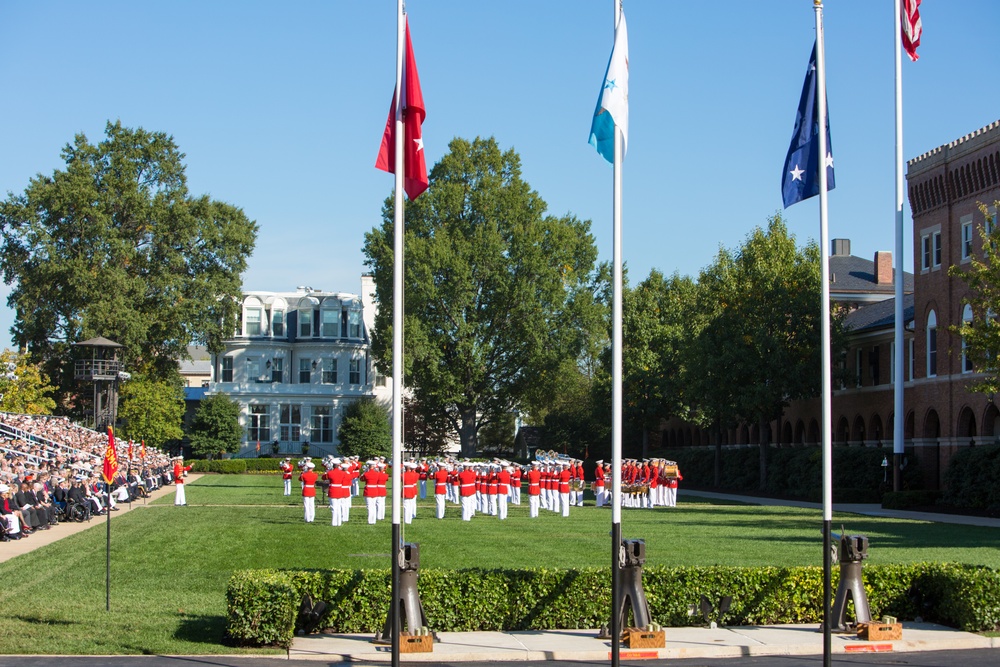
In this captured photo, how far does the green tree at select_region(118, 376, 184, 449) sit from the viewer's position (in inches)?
2515

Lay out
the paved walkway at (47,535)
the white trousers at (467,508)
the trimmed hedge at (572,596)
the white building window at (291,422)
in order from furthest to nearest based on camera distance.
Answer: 1. the white building window at (291,422)
2. the white trousers at (467,508)
3. the paved walkway at (47,535)
4. the trimmed hedge at (572,596)

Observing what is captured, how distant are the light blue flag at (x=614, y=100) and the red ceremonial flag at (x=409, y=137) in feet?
6.68

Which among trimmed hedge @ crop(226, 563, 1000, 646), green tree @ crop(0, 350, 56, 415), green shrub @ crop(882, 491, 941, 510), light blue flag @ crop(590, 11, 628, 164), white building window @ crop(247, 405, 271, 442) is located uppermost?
light blue flag @ crop(590, 11, 628, 164)

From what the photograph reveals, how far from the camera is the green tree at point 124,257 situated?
61.1 metres

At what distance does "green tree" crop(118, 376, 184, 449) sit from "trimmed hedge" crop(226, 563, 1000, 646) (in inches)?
2039

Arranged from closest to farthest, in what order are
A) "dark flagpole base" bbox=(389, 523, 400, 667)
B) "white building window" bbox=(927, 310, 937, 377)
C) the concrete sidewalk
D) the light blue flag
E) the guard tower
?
"dark flagpole base" bbox=(389, 523, 400, 667) → the light blue flag → the concrete sidewalk → "white building window" bbox=(927, 310, 937, 377) → the guard tower

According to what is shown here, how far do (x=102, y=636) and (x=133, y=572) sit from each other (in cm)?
627

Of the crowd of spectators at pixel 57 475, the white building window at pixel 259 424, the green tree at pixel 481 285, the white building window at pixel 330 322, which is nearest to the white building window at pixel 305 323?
the white building window at pixel 330 322

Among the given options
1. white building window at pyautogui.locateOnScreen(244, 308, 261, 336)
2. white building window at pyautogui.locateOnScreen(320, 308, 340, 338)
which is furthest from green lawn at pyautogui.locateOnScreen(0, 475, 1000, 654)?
white building window at pyautogui.locateOnScreen(320, 308, 340, 338)

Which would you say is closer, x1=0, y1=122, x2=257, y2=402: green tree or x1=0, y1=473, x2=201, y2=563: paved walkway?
x1=0, y1=473, x2=201, y2=563: paved walkway

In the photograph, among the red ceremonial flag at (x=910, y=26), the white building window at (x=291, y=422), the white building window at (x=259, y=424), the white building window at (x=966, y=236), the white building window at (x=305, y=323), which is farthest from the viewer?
the white building window at (x=305, y=323)

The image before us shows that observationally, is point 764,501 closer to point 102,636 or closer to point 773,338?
point 773,338

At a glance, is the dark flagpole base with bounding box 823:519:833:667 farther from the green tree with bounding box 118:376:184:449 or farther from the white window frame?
the green tree with bounding box 118:376:184:449

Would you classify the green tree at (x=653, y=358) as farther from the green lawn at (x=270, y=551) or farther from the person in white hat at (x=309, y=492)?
the person in white hat at (x=309, y=492)
